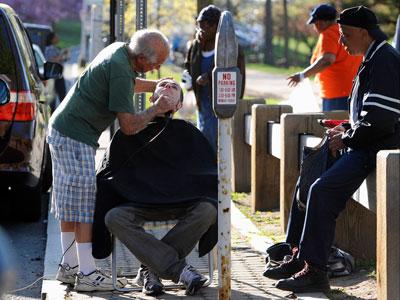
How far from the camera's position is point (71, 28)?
323 feet

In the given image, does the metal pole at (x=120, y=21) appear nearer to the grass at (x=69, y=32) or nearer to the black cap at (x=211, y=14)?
the black cap at (x=211, y=14)

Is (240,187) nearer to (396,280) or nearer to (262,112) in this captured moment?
(262,112)

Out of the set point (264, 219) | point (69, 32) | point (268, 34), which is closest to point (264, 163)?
point (264, 219)

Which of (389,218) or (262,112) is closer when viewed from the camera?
(389,218)

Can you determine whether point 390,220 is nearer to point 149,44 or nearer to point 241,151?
point 149,44

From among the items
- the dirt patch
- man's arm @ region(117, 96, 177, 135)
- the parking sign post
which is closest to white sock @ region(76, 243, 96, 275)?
man's arm @ region(117, 96, 177, 135)

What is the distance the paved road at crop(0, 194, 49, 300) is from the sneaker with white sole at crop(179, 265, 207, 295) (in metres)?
1.00

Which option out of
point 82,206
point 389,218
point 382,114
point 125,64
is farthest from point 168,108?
point 389,218

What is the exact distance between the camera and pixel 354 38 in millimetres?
6531

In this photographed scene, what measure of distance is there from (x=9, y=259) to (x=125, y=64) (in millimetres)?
3689

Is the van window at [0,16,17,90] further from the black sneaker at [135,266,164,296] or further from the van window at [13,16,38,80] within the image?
the black sneaker at [135,266,164,296]

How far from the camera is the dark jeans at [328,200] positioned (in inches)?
249

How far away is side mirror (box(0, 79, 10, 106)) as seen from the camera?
8.57 metres

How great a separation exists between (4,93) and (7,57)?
40cm
